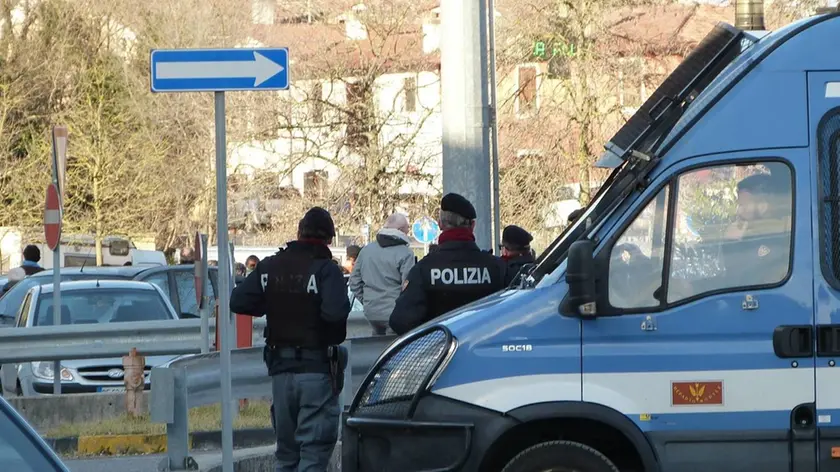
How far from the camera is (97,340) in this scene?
13.7m

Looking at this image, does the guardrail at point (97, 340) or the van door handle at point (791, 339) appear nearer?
the van door handle at point (791, 339)

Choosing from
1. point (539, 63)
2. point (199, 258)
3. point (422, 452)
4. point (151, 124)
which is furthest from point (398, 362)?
point (151, 124)

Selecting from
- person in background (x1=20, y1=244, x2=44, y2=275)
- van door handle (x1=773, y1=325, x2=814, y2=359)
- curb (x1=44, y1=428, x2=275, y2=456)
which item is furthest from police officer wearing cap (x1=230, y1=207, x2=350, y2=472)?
person in background (x1=20, y1=244, x2=44, y2=275)

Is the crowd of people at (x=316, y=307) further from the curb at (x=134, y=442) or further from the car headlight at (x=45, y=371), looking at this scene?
the car headlight at (x=45, y=371)

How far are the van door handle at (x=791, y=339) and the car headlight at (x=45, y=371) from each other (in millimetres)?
9670

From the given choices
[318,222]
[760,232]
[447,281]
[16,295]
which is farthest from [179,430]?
[16,295]

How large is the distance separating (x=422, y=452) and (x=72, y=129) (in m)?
38.4

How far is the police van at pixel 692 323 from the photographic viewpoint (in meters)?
6.79

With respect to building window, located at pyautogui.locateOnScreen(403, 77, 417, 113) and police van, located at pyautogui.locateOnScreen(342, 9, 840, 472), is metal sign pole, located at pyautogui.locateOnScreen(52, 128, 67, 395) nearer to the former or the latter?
police van, located at pyautogui.locateOnScreen(342, 9, 840, 472)

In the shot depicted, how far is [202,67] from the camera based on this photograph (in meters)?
8.48

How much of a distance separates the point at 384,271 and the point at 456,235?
17.7 feet

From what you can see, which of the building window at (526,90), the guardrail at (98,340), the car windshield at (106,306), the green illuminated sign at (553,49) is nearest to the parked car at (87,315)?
the car windshield at (106,306)

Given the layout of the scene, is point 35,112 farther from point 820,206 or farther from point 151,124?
point 820,206

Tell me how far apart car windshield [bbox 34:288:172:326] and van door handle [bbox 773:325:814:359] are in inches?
393
